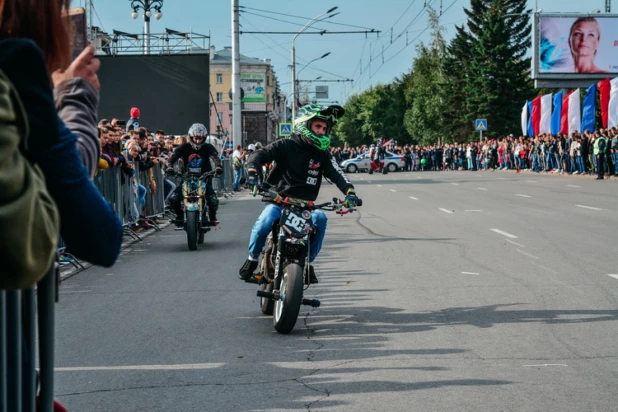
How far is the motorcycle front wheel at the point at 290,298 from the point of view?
6.70 metres

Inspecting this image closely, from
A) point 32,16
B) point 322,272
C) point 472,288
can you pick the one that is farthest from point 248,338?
point 32,16

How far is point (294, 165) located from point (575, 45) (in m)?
48.2

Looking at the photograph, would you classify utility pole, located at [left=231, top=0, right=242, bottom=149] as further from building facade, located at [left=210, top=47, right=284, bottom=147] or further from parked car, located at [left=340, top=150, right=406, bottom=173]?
building facade, located at [left=210, top=47, right=284, bottom=147]

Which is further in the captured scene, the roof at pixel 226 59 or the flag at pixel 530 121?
the roof at pixel 226 59

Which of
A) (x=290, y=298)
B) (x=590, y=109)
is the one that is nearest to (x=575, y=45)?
(x=590, y=109)

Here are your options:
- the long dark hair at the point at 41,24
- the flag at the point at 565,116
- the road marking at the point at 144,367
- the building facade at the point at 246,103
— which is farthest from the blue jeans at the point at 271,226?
the building facade at the point at 246,103

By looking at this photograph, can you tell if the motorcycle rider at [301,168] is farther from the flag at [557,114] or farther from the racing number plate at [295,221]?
the flag at [557,114]

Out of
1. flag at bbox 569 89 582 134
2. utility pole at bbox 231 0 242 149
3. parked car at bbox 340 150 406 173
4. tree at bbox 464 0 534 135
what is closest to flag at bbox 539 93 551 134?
flag at bbox 569 89 582 134

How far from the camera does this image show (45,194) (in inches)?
60.3

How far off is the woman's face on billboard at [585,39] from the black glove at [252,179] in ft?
158

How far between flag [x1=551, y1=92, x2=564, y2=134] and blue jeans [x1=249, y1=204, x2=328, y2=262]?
38811 millimetres

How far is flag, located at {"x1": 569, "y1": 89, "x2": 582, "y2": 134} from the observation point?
4169cm

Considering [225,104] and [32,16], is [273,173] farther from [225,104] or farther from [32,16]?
[225,104]

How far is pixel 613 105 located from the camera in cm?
3650
